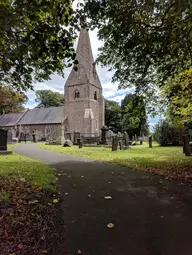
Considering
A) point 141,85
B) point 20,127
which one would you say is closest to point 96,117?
point 20,127

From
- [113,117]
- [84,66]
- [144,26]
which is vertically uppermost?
[84,66]

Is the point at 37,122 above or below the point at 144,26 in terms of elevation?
below

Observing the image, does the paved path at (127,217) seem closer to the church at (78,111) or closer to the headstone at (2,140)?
the headstone at (2,140)

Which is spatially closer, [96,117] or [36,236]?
[36,236]

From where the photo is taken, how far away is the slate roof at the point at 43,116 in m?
44.1

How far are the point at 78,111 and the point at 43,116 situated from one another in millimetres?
10199

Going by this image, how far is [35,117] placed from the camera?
154ft

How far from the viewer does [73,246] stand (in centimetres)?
253

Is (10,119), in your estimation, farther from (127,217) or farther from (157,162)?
(127,217)

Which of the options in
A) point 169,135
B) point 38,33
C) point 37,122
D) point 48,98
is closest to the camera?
point 38,33

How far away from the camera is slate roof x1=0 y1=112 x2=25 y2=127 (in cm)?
4759

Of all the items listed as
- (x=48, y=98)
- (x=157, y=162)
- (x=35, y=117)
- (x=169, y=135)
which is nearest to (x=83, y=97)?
(x=35, y=117)

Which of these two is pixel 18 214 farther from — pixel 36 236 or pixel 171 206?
pixel 171 206

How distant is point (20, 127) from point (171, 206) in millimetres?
47048
